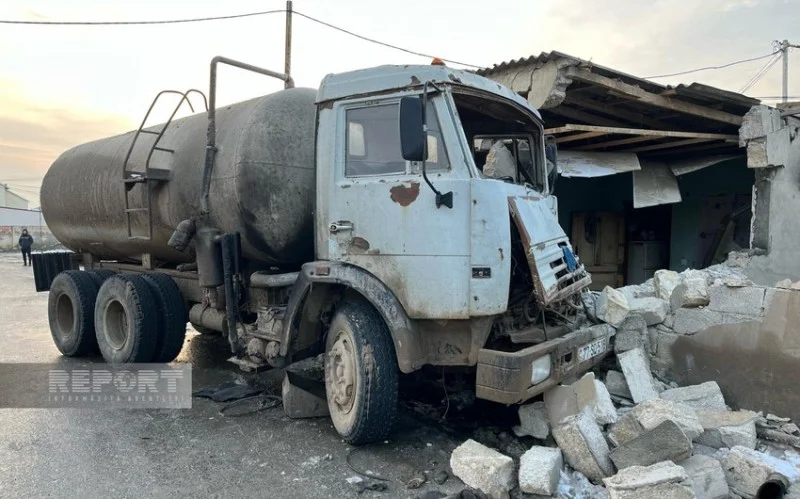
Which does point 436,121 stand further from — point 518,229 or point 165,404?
point 165,404

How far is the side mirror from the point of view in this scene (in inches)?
138

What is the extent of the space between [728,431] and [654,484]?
1.32 metres

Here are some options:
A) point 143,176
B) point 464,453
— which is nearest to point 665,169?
point 464,453

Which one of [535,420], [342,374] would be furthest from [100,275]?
[535,420]

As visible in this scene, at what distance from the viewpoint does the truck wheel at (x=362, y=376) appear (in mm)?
3887

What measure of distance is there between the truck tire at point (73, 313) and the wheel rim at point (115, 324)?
523mm

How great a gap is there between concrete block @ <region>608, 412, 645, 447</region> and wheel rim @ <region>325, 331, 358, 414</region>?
1.85m

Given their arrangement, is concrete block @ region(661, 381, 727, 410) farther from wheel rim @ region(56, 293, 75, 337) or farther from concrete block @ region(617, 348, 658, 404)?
wheel rim @ region(56, 293, 75, 337)

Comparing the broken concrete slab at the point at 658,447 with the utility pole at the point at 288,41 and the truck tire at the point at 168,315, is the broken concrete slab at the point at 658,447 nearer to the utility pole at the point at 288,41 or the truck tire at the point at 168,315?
the truck tire at the point at 168,315

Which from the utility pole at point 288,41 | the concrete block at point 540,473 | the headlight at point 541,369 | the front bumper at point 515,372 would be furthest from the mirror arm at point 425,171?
the utility pole at point 288,41

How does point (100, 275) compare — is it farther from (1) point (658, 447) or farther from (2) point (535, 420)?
(1) point (658, 447)

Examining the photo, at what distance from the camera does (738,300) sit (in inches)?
190

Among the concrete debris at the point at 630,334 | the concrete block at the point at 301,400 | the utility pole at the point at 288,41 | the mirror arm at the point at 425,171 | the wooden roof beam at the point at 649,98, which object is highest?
the utility pole at the point at 288,41

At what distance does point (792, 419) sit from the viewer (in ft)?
14.6
